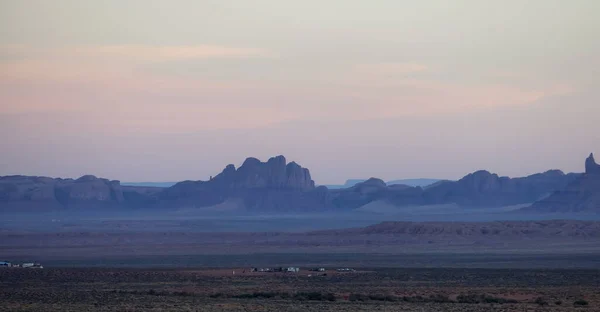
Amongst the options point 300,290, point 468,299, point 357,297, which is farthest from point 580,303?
point 300,290

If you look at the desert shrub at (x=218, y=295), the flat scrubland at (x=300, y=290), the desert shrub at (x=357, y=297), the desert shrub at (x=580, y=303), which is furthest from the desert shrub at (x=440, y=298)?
the desert shrub at (x=218, y=295)

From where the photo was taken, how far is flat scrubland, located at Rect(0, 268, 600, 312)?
39312mm

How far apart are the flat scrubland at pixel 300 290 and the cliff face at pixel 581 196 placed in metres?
108

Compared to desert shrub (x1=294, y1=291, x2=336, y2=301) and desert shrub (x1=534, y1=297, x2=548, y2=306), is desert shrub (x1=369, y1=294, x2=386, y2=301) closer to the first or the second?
desert shrub (x1=294, y1=291, x2=336, y2=301)

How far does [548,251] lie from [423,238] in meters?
22.0

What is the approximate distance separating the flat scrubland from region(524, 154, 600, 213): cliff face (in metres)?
108

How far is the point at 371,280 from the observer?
53375 mm

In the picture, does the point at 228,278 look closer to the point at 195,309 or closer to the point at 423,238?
the point at 195,309

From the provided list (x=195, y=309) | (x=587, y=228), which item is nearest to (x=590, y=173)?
(x=587, y=228)

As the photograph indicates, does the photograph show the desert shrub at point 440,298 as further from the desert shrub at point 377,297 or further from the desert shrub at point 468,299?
the desert shrub at point 377,297

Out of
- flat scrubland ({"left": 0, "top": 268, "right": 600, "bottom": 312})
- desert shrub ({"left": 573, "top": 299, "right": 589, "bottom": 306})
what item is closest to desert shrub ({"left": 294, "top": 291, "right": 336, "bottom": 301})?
flat scrubland ({"left": 0, "top": 268, "right": 600, "bottom": 312})

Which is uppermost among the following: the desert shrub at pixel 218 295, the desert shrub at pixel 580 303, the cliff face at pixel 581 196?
the cliff face at pixel 581 196

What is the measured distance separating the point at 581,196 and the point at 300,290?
5059 inches

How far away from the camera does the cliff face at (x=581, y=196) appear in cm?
16362
